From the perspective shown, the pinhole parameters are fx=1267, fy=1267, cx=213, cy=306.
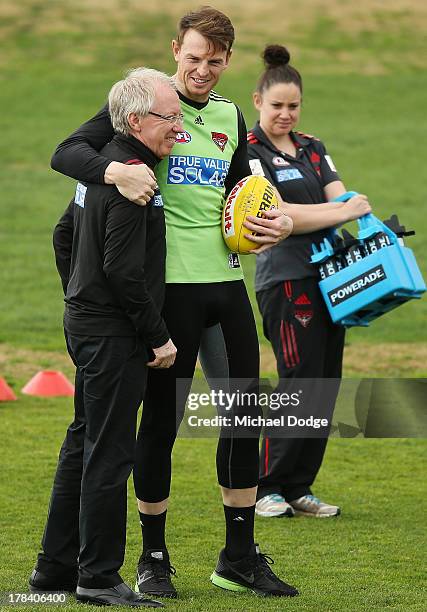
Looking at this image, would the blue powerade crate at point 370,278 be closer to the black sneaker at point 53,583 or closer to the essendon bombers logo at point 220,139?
the essendon bombers logo at point 220,139

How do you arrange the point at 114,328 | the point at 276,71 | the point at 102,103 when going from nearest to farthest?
the point at 114,328
the point at 276,71
the point at 102,103

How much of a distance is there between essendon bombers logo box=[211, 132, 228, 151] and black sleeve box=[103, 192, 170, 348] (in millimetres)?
611

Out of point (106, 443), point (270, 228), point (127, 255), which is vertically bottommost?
point (106, 443)

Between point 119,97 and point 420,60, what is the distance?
24.2m

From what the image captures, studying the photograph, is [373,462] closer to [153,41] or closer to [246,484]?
[246,484]

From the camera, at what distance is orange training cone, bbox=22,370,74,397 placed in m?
9.23

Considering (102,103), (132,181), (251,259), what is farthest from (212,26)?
(102,103)

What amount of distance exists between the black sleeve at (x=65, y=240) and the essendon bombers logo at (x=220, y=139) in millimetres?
620

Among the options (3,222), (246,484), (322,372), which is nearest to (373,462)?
(322,372)

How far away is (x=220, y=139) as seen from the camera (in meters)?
5.04

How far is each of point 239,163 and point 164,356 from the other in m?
0.99

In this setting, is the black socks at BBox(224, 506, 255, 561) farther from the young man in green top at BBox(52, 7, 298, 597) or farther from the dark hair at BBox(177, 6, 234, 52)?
the dark hair at BBox(177, 6, 234, 52)

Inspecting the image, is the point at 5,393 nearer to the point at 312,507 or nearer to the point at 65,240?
the point at 312,507

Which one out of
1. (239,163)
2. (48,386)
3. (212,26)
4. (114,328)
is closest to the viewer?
(114,328)
